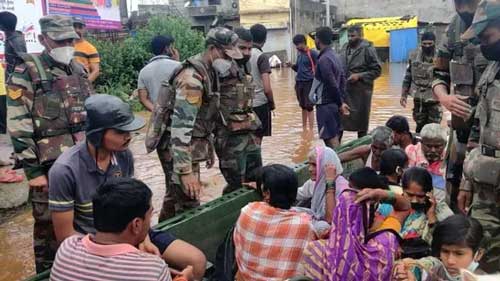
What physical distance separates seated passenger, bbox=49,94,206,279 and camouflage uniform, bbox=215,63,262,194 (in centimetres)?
151

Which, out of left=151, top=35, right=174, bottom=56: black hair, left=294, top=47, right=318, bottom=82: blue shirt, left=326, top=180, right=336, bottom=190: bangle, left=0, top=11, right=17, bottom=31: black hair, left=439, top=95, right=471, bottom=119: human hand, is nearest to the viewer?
left=439, top=95, right=471, bottom=119: human hand

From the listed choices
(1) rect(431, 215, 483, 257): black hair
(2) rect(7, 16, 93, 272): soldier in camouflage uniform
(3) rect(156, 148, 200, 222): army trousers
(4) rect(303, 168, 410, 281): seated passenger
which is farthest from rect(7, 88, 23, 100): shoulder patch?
(1) rect(431, 215, 483, 257): black hair

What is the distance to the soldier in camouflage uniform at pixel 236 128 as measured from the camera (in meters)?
4.03

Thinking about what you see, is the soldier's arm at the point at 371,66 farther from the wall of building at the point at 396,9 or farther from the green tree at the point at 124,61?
the wall of building at the point at 396,9

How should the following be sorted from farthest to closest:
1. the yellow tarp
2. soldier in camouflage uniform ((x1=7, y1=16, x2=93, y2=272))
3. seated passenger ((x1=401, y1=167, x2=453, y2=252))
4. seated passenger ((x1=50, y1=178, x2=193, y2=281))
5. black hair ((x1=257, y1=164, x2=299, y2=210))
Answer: the yellow tarp → soldier in camouflage uniform ((x1=7, y1=16, x2=93, y2=272)) → seated passenger ((x1=401, y1=167, x2=453, y2=252)) → black hair ((x1=257, y1=164, x2=299, y2=210)) → seated passenger ((x1=50, y1=178, x2=193, y2=281))

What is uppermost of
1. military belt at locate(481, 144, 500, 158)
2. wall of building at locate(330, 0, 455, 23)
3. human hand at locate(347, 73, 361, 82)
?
wall of building at locate(330, 0, 455, 23)

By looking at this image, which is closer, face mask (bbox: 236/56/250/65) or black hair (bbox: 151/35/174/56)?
face mask (bbox: 236/56/250/65)

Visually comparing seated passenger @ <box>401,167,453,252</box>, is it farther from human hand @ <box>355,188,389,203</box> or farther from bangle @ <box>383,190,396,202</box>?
human hand @ <box>355,188,389,203</box>

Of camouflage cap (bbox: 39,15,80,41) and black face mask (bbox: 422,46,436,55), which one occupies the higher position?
camouflage cap (bbox: 39,15,80,41)

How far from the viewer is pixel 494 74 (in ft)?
9.15

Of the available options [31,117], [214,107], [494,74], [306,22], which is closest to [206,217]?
[214,107]

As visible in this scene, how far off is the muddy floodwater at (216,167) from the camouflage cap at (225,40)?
2.07 m

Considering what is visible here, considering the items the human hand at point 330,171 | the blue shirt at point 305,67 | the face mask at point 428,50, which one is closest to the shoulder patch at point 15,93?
the human hand at point 330,171

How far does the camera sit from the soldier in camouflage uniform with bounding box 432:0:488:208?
10.5 feet
